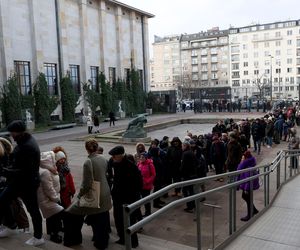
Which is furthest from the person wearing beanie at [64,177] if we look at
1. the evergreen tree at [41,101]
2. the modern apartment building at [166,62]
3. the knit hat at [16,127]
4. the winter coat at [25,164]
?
the modern apartment building at [166,62]

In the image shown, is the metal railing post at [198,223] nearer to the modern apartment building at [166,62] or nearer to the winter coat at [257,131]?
the winter coat at [257,131]

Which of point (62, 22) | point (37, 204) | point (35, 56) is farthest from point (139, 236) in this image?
point (62, 22)

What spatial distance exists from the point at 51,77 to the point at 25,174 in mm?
31072

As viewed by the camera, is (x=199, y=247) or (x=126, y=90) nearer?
(x=199, y=247)

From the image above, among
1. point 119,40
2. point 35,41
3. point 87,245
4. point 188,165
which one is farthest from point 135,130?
point 119,40

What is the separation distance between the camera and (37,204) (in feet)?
15.8

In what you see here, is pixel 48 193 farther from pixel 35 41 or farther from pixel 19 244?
pixel 35 41

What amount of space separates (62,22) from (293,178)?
2942 cm

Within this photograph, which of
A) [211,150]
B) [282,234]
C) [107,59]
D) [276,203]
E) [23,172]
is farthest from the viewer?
[107,59]

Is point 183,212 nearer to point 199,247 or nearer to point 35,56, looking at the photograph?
point 199,247

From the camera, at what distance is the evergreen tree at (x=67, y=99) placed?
34.4 m

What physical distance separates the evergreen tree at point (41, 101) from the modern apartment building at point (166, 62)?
3179 inches

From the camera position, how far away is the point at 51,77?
34125 millimetres

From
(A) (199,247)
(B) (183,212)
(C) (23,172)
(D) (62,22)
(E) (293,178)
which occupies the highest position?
(D) (62,22)
